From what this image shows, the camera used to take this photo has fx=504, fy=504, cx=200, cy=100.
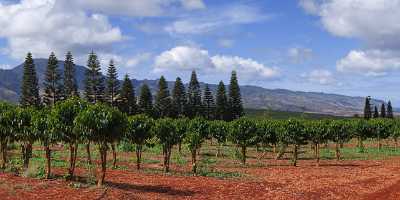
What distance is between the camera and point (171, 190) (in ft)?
110

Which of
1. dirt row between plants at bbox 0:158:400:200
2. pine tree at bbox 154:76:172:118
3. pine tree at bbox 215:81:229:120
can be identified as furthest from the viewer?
pine tree at bbox 215:81:229:120

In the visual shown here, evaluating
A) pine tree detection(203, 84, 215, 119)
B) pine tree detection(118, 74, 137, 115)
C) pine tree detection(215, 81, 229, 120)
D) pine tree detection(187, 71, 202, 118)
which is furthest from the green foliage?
pine tree detection(203, 84, 215, 119)

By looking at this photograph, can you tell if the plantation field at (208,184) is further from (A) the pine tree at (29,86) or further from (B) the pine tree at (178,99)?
(B) the pine tree at (178,99)

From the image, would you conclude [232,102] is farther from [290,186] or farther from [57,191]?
[57,191]

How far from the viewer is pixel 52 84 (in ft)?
341

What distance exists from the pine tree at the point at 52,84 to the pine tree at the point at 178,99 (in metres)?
29.0

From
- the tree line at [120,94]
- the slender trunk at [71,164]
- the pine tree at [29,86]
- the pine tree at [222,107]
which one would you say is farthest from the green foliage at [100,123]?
the pine tree at [222,107]

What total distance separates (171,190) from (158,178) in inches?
242

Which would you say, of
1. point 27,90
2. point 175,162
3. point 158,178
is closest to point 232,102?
point 27,90

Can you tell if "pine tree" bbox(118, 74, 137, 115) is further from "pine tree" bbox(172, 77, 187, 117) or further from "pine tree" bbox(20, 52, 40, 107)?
"pine tree" bbox(20, 52, 40, 107)

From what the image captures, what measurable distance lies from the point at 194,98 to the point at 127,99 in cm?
2152

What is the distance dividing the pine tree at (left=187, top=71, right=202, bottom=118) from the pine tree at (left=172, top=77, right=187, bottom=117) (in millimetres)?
1962

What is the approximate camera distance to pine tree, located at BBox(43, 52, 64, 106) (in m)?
102

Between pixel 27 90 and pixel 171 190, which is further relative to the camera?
pixel 27 90
